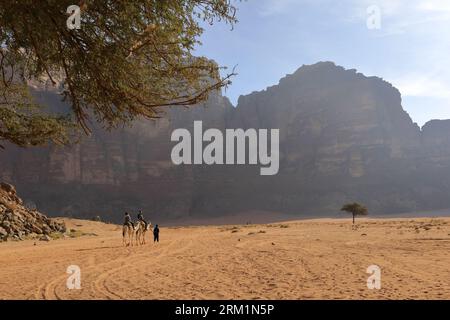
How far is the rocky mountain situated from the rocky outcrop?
5003cm

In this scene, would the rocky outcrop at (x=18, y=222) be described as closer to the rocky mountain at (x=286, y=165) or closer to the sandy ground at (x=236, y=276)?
the sandy ground at (x=236, y=276)

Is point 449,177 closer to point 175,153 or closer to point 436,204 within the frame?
point 436,204

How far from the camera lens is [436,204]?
3730 inches

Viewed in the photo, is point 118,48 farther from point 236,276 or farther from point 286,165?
point 286,165

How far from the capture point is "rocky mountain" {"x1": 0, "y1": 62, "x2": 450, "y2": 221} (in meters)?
89.6

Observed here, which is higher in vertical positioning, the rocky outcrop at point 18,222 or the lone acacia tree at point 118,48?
the lone acacia tree at point 118,48

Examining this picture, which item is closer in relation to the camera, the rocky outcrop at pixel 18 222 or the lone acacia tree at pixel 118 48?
the lone acacia tree at pixel 118 48

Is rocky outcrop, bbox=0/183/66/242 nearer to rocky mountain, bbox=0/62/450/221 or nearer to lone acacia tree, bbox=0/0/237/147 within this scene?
lone acacia tree, bbox=0/0/237/147

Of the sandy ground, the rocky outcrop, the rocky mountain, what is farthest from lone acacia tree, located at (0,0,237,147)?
the rocky mountain

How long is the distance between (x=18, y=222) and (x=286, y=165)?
80.9 meters

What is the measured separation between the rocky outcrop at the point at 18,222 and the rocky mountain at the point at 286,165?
50033mm

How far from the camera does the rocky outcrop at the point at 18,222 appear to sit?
28500 mm

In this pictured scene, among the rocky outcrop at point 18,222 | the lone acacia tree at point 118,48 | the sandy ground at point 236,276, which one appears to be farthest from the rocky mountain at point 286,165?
the lone acacia tree at point 118,48
